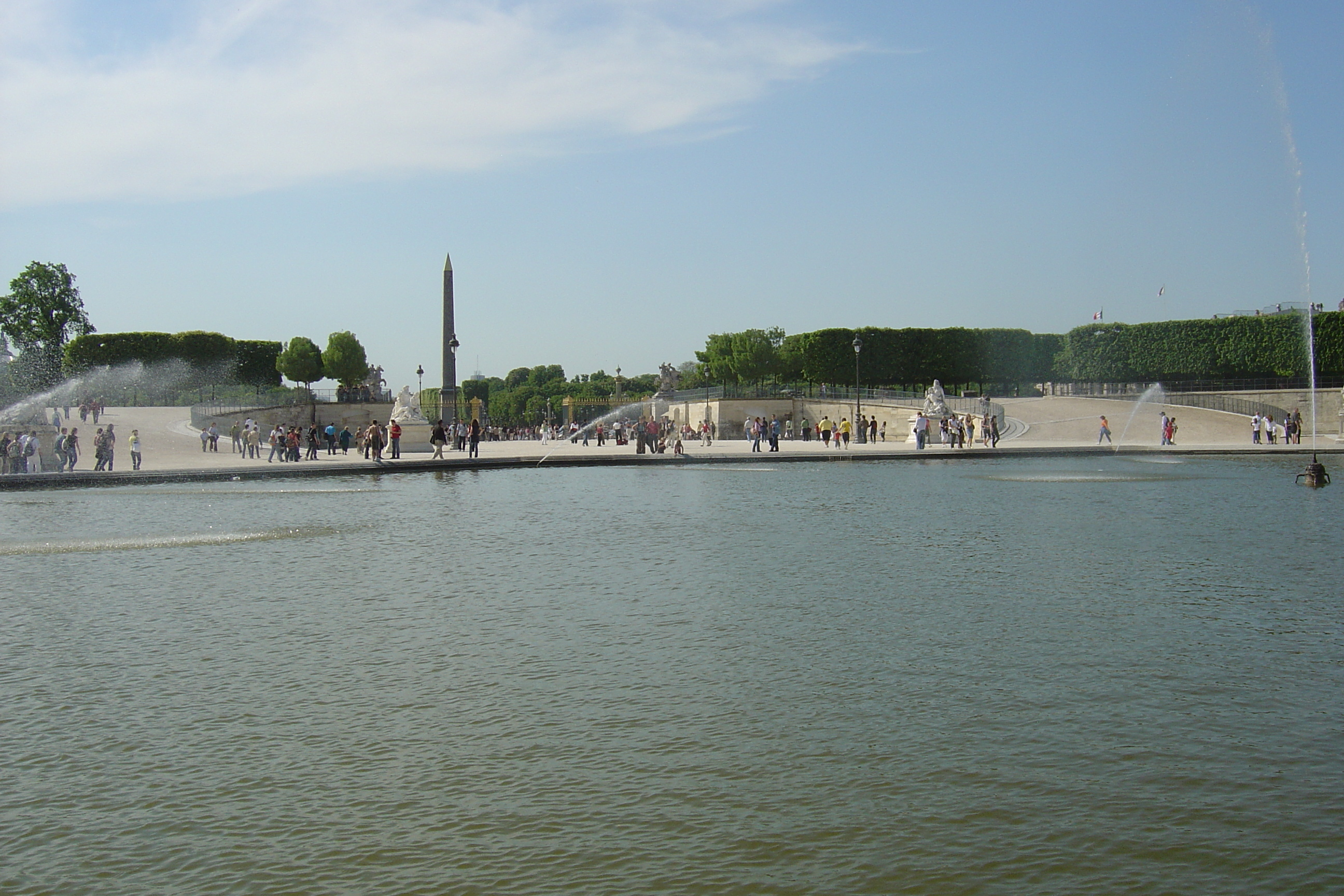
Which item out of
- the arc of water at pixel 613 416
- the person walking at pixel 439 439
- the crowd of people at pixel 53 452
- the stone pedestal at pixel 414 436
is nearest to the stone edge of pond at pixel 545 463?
the crowd of people at pixel 53 452

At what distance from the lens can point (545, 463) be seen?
103ft

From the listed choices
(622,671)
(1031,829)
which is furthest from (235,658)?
(1031,829)

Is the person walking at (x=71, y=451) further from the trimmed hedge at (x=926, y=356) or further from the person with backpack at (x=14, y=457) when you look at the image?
the trimmed hedge at (x=926, y=356)

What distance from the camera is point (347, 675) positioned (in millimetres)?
7609

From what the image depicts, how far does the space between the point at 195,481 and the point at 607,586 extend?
18594 mm

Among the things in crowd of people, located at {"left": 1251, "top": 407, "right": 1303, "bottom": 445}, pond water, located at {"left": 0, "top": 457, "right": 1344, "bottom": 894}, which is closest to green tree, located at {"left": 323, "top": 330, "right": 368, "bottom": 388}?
crowd of people, located at {"left": 1251, "top": 407, "right": 1303, "bottom": 445}

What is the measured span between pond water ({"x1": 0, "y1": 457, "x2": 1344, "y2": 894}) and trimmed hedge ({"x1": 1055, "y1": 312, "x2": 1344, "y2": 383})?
4794 cm

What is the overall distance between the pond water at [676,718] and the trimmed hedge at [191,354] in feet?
174

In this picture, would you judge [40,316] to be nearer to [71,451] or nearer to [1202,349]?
[71,451]

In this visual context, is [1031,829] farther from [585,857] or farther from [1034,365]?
[1034,365]

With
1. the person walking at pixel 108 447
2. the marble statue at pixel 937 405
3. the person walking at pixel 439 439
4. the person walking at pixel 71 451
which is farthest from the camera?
the marble statue at pixel 937 405

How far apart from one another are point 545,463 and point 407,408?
1070 cm

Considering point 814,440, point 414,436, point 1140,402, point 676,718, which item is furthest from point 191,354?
A: point 676,718

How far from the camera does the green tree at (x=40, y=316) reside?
199ft
